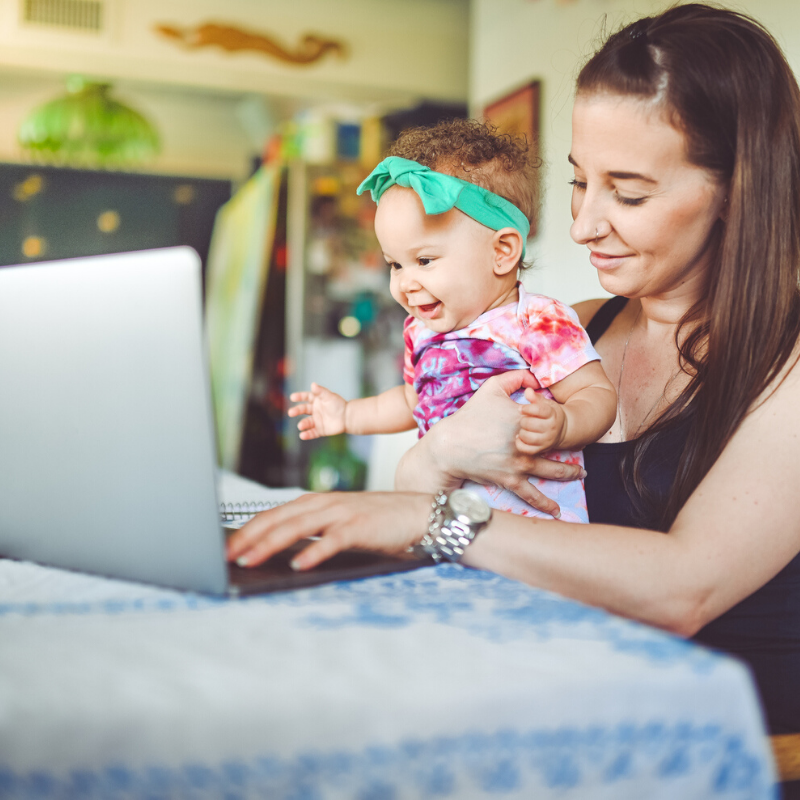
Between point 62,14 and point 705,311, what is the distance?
12.8ft

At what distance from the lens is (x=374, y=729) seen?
0.42m

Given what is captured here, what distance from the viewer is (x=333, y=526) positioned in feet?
2.39

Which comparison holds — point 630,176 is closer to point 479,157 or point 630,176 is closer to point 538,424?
point 479,157

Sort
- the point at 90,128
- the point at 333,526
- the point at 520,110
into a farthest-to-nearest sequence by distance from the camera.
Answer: the point at 90,128
the point at 520,110
the point at 333,526

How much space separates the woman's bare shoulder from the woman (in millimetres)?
273

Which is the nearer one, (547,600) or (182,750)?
(182,750)

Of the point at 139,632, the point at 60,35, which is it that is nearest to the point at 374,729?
the point at 139,632

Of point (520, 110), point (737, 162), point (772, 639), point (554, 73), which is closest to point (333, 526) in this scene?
point (772, 639)

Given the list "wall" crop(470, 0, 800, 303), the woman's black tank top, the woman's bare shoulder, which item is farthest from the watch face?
"wall" crop(470, 0, 800, 303)

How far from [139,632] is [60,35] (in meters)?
4.24

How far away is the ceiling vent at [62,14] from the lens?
155 inches

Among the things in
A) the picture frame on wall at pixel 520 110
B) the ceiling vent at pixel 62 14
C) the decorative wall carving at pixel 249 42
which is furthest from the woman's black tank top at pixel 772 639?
the ceiling vent at pixel 62 14

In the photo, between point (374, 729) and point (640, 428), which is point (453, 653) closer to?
point (374, 729)

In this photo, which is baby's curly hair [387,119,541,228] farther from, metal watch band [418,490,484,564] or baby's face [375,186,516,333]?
metal watch band [418,490,484,564]
